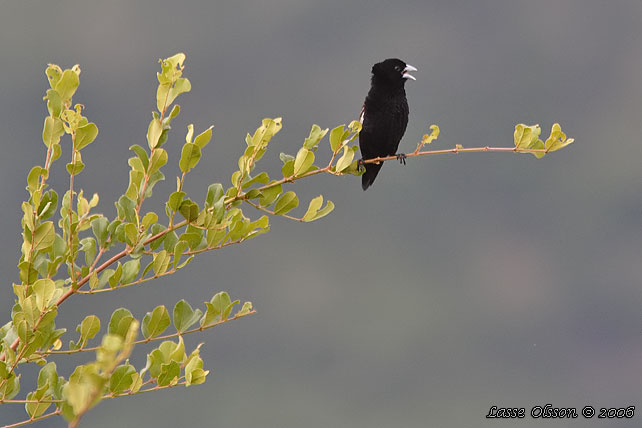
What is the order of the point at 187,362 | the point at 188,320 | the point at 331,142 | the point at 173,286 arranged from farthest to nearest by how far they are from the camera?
the point at 173,286 < the point at 331,142 < the point at 188,320 < the point at 187,362

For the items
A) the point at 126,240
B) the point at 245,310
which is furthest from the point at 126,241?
the point at 245,310

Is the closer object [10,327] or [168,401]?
[10,327]

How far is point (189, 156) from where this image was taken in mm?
1994

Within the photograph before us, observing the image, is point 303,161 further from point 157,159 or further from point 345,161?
point 157,159

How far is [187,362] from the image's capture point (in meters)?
1.92

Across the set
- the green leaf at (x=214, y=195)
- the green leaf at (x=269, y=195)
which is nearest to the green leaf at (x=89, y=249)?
the green leaf at (x=214, y=195)

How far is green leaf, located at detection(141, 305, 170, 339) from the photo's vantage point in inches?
77.9

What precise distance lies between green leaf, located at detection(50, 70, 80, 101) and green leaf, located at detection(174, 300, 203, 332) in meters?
0.56

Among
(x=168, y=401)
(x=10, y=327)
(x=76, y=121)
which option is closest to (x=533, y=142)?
(x=76, y=121)

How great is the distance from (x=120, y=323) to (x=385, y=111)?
2.79 m

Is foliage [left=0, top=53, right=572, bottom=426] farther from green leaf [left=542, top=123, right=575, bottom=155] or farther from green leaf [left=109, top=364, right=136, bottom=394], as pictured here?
green leaf [left=542, top=123, right=575, bottom=155]

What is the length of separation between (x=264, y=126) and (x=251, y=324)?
74.7m

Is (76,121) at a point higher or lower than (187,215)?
higher

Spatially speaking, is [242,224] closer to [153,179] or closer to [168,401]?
[153,179]
